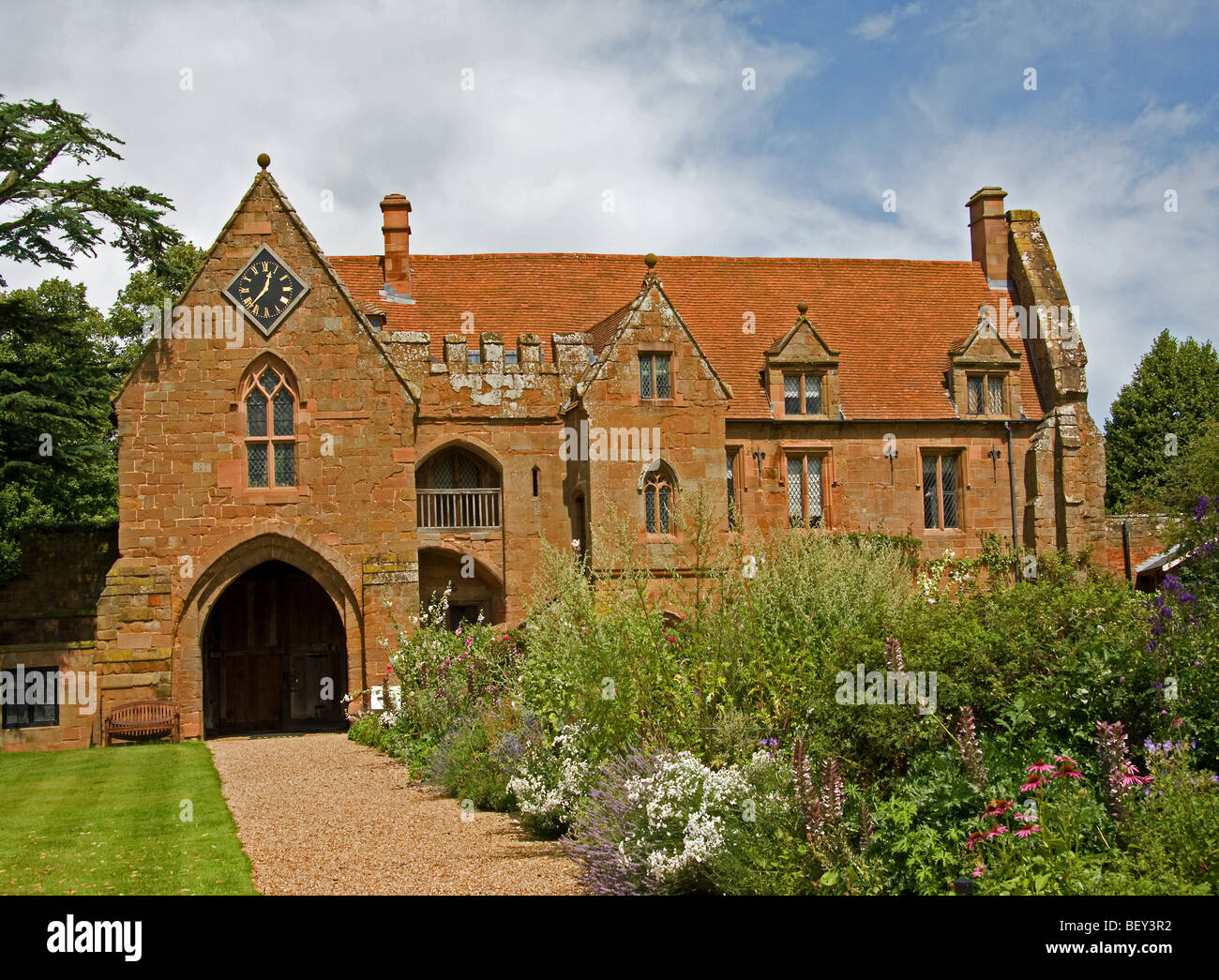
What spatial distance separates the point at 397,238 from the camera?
2962 cm

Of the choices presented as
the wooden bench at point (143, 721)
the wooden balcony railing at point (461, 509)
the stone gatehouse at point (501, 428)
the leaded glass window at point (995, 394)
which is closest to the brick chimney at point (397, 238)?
the stone gatehouse at point (501, 428)

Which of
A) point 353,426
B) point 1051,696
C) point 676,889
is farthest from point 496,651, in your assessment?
point 1051,696

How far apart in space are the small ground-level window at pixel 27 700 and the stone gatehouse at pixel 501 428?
1.58 ft

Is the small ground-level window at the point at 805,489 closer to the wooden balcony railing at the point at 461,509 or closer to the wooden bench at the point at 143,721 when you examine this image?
the wooden balcony railing at the point at 461,509

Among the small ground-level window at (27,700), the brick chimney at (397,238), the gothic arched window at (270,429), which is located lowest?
the small ground-level window at (27,700)

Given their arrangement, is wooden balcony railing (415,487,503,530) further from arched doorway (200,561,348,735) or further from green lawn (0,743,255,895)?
green lawn (0,743,255,895)

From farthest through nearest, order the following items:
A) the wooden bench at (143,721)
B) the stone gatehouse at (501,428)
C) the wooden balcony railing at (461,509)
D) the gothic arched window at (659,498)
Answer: the wooden balcony railing at (461,509) < the gothic arched window at (659,498) < the stone gatehouse at (501,428) < the wooden bench at (143,721)

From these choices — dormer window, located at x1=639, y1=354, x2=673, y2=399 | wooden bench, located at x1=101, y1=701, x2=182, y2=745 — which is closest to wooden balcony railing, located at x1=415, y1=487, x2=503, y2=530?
dormer window, located at x1=639, y1=354, x2=673, y2=399

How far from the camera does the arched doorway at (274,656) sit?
2684cm

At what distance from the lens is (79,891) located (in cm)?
970

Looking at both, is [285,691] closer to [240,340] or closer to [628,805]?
[240,340]

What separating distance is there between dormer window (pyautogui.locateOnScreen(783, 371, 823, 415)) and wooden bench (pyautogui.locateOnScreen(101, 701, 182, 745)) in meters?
14.9

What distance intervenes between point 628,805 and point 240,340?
15.9 meters

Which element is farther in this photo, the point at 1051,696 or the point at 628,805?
the point at 628,805
